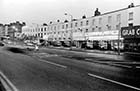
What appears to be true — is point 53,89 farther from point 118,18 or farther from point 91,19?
point 91,19

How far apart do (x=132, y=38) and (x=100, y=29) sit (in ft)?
60.6

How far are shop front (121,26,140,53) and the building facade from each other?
1590 mm

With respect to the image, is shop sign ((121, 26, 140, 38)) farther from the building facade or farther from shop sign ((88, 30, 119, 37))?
shop sign ((88, 30, 119, 37))

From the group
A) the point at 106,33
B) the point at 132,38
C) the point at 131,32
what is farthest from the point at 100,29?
the point at 132,38

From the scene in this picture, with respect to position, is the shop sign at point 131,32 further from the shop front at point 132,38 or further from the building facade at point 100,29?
the building facade at point 100,29

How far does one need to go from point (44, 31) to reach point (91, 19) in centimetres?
3314

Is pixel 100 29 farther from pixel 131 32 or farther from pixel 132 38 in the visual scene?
pixel 132 38

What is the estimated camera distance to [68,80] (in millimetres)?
8594

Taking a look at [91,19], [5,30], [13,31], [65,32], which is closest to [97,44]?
[91,19]

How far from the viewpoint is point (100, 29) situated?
173 feet

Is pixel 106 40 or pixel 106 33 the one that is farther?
pixel 106 33

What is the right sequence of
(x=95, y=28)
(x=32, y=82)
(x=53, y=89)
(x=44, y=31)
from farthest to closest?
(x=44, y=31) → (x=95, y=28) → (x=32, y=82) → (x=53, y=89)

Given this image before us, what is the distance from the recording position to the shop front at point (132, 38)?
33.4 meters

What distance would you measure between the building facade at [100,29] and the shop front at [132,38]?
5.22ft
